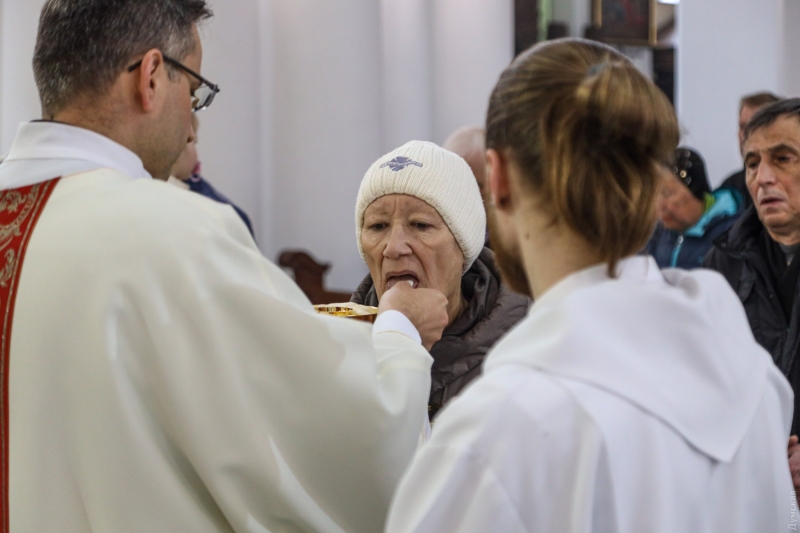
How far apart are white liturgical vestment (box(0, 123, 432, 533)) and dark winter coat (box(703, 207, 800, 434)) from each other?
201 centimetres

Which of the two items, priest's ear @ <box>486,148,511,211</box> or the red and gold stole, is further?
the red and gold stole

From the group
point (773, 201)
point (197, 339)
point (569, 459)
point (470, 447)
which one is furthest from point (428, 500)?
point (773, 201)

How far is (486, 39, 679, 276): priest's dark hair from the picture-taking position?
4.43 feet

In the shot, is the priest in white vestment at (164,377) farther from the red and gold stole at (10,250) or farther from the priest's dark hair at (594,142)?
the priest's dark hair at (594,142)

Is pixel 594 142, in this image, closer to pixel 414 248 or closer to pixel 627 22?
pixel 414 248

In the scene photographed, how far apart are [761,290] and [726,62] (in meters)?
4.18

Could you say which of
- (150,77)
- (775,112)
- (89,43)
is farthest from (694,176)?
(89,43)

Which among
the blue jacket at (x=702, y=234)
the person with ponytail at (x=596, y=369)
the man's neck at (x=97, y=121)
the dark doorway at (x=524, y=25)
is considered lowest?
the blue jacket at (x=702, y=234)

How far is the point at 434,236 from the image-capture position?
2.96 m

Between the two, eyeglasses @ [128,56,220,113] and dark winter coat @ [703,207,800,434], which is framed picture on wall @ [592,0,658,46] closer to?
dark winter coat @ [703,207,800,434]

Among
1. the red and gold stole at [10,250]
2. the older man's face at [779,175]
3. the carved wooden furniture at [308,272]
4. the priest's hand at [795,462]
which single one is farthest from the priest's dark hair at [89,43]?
the carved wooden furniture at [308,272]

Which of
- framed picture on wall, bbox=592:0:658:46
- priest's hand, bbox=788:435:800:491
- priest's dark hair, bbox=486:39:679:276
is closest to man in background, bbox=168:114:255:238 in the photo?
priest's hand, bbox=788:435:800:491

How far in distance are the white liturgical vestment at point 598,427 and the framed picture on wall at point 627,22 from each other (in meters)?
7.22

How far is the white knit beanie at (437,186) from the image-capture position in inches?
116
